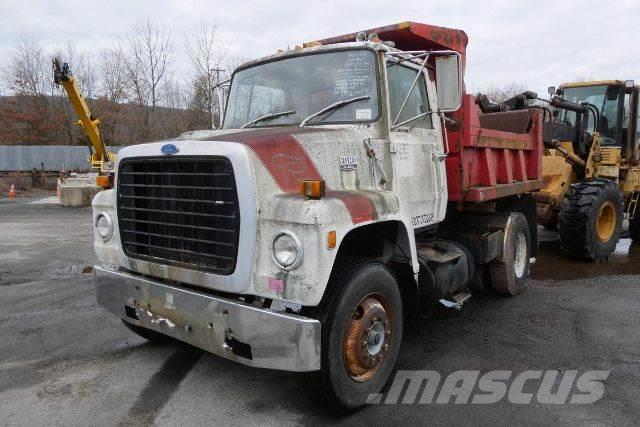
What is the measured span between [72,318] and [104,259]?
176cm

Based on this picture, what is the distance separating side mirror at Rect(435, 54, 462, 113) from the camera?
13.4ft

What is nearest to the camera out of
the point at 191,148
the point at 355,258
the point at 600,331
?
the point at 191,148

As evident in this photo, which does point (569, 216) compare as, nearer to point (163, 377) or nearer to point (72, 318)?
point (163, 377)

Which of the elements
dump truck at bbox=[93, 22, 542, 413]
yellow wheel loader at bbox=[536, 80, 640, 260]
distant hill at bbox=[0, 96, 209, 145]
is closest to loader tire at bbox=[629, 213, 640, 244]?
yellow wheel loader at bbox=[536, 80, 640, 260]

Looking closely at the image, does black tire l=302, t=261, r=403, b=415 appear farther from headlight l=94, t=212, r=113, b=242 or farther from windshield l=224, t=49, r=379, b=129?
headlight l=94, t=212, r=113, b=242

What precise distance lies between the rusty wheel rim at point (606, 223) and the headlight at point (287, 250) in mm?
7126

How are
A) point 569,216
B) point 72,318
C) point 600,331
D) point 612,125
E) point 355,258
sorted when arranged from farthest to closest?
point 612,125
point 569,216
point 72,318
point 600,331
point 355,258

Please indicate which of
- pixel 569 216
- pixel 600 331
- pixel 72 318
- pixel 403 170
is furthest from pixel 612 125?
pixel 72 318

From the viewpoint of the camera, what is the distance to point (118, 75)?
3809 centimetres

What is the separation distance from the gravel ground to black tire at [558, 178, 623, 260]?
821mm

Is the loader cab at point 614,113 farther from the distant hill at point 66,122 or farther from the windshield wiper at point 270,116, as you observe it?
the distant hill at point 66,122

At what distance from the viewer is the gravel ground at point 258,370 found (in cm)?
337

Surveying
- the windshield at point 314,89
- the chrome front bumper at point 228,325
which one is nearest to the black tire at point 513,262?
the windshield at point 314,89

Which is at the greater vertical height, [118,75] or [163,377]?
[118,75]
